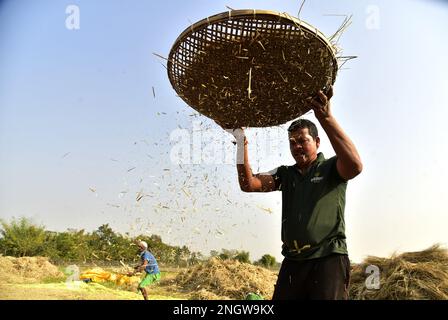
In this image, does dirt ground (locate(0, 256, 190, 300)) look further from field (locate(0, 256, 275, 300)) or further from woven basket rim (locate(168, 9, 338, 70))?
woven basket rim (locate(168, 9, 338, 70))

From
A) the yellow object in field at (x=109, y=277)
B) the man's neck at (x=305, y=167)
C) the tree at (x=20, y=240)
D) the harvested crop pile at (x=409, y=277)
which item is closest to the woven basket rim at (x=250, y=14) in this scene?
the man's neck at (x=305, y=167)

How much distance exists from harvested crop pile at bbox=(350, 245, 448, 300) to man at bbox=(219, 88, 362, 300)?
4.06m

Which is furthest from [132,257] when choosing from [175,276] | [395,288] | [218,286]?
[395,288]

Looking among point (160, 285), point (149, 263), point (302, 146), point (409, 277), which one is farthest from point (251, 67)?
point (160, 285)

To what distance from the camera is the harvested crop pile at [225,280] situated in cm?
1222

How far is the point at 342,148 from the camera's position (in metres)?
2.57

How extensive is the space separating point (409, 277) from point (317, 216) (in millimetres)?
4482

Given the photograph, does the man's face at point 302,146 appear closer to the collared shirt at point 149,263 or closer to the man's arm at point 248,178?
the man's arm at point 248,178

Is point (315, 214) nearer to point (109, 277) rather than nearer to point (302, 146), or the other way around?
point (302, 146)

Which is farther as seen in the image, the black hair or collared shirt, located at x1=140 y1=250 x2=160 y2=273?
collared shirt, located at x1=140 y1=250 x2=160 y2=273

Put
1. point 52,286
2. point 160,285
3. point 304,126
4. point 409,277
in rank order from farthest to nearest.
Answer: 1. point 160,285
2. point 52,286
3. point 409,277
4. point 304,126

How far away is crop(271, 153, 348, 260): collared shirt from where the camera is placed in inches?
102

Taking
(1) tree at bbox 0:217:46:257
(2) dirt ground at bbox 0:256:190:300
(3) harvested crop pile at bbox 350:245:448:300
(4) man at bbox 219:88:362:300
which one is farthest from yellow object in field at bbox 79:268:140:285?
(1) tree at bbox 0:217:46:257
